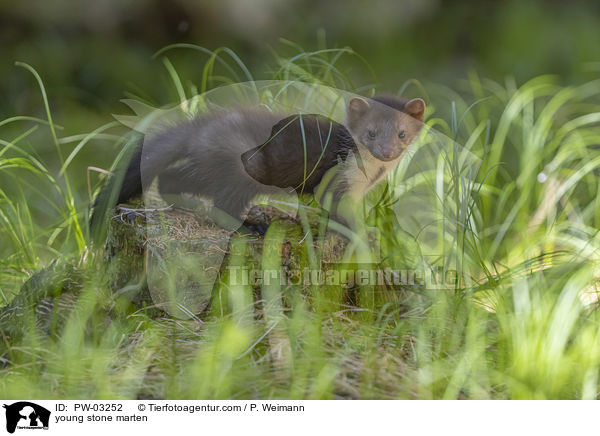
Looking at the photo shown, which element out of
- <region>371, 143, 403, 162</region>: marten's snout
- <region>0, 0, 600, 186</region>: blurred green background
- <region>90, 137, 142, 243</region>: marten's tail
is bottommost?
<region>90, 137, 142, 243</region>: marten's tail

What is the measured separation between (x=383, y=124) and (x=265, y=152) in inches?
19.2

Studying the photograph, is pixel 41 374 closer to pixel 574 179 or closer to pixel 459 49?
pixel 574 179

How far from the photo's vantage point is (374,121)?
2.31 meters

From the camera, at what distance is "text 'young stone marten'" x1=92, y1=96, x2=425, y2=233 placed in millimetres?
2150

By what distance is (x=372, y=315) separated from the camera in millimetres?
1938

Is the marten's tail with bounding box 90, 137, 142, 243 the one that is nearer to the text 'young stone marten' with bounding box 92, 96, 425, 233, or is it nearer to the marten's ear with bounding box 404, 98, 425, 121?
the text 'young stone marten' with bounding box 92, 96, 425, 233

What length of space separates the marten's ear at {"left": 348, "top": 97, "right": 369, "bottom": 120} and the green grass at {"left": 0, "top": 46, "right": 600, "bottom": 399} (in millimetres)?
253

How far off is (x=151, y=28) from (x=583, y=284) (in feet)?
11.4
